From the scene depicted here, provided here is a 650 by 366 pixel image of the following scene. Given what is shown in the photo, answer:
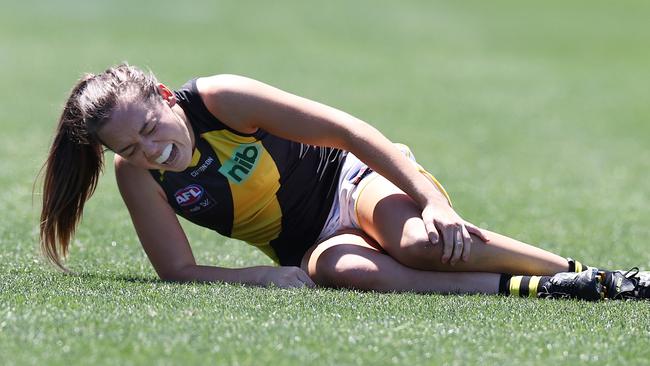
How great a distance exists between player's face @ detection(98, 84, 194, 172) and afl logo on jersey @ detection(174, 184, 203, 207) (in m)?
0.31

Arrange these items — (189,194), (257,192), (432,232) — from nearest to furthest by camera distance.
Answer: (432,232), (189,194), (257,192)

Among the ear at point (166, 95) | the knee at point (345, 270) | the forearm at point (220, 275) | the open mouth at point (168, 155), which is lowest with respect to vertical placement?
the forearm at point (220, 275)

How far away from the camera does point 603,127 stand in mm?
14422

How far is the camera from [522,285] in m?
4.71

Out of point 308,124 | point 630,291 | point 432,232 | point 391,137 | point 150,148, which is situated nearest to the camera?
point 150,148

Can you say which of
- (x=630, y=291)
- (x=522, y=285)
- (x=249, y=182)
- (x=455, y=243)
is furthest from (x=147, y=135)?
(x=630, y=291)

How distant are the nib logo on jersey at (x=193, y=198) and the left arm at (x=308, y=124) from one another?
0.33 metres

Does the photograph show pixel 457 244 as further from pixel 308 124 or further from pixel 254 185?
pixel 254 185

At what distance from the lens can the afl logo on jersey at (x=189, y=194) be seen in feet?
16.2

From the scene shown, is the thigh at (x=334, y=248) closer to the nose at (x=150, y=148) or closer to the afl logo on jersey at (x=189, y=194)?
the afl logo on jersey at (x=189, y=194)

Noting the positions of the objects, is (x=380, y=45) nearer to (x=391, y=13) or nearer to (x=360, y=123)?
(x=391, y=13)

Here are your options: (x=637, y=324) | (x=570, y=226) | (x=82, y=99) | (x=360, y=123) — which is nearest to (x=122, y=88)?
(x=82, y=99)

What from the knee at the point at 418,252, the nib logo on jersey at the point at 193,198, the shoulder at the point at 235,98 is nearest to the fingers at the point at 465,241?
the knee at the point at 418,252

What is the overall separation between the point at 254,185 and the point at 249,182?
0.03m
